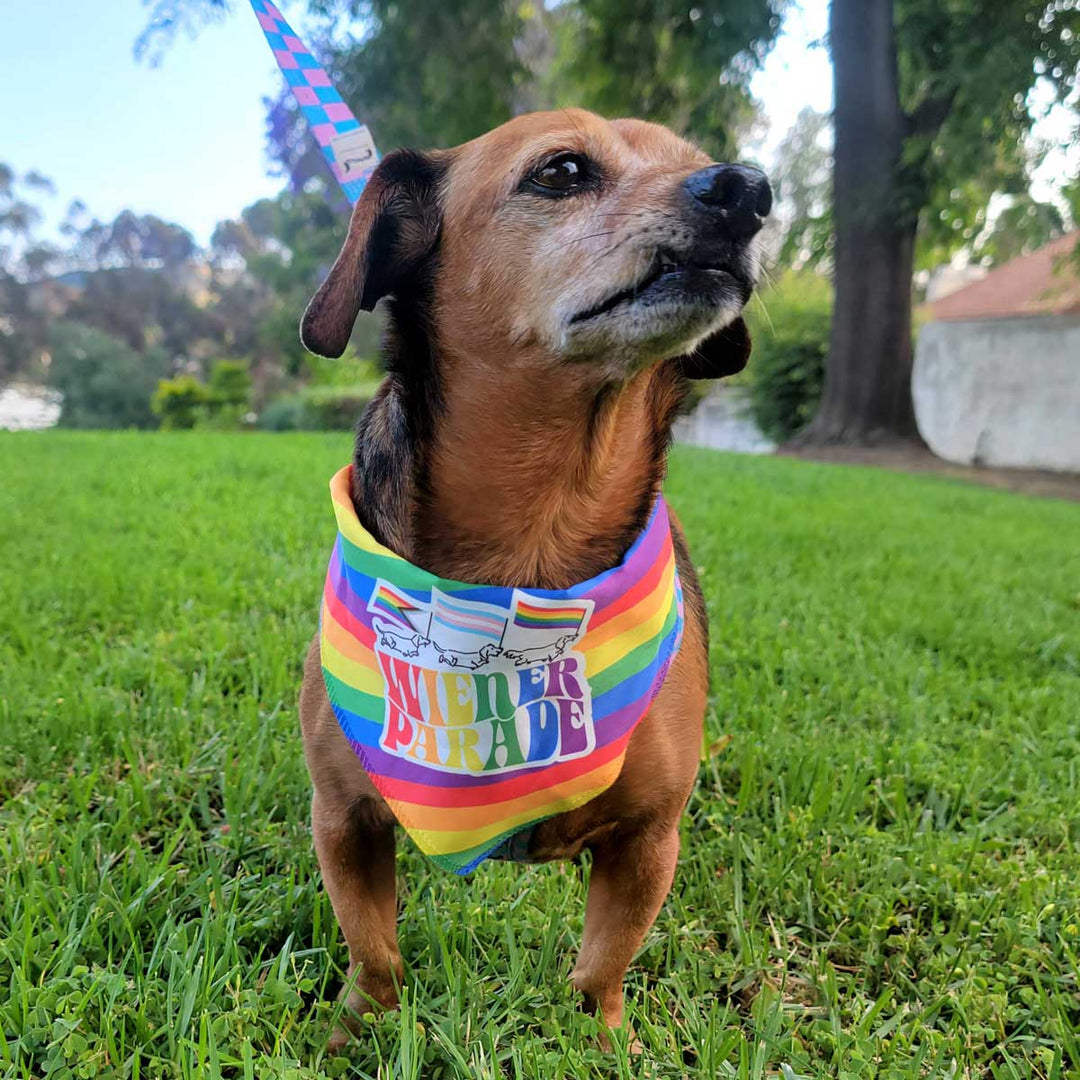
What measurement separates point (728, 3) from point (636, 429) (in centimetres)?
1045

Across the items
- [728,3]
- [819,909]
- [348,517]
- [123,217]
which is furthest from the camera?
[123,217]

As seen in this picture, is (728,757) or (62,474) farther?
(62,474)

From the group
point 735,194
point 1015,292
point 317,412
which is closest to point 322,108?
point 735,194

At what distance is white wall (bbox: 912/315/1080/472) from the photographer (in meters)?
13.2

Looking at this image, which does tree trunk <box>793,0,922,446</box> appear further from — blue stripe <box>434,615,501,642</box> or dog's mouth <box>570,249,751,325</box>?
blue stripe <box>434,615,501,642</box>

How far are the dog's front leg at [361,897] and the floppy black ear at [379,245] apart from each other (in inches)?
37.3

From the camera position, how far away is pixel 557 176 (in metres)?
1.65

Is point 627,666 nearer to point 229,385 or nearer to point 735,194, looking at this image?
point 735,194

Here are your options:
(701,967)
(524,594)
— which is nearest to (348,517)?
(524,594)

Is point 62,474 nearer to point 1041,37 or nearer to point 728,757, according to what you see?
point 728,757

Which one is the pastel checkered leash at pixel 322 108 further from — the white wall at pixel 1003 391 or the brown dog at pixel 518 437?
the white wall at pixel 1003 391

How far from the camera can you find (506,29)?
432 inches

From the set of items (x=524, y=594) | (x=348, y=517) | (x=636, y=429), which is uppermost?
(x=636, y=429)

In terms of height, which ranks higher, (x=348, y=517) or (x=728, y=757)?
(x=348, y=517)
